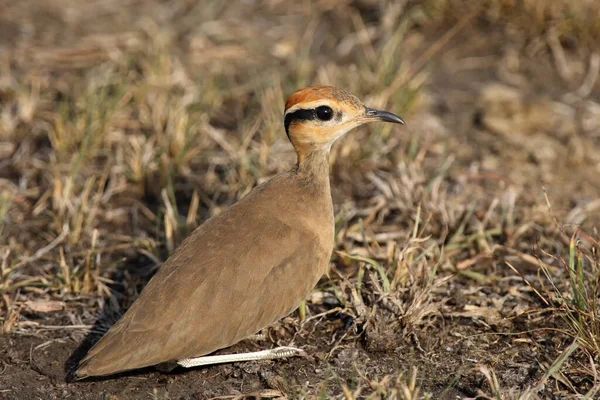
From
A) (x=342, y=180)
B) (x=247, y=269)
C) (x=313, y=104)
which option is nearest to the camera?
(x=247, y=269)

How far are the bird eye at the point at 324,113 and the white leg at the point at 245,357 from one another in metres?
1.27

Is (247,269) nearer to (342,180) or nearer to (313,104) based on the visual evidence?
(313,104)

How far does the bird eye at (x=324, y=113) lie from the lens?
189 inches

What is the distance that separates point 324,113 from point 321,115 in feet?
0.07

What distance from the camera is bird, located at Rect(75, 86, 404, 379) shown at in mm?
4211

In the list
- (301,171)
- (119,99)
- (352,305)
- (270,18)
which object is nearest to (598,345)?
(352,305)

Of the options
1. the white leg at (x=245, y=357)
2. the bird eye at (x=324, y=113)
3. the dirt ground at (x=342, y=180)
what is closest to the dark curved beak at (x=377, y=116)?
the bird eye at (x=324, y=113)

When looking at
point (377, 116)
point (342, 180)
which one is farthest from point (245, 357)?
point (342, 180)

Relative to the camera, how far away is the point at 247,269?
443 cm

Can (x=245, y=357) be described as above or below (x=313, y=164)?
below

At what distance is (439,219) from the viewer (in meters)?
5.67

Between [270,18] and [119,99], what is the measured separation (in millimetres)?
2369

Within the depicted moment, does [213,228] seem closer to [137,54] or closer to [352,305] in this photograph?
[352,305]

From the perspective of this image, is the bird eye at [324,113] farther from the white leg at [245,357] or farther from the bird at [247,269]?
the white leg at [245,357]
